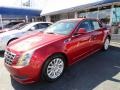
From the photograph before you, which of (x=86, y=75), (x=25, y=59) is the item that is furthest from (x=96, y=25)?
(x=25, y=59)

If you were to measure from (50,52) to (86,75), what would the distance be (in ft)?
4.38

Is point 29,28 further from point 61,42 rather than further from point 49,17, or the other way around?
point 49,17

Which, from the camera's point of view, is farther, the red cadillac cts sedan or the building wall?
the building wall

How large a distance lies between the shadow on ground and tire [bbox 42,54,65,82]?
0.15 metres

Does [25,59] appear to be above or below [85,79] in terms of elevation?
above

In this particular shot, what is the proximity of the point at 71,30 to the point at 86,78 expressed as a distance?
4.81 ft

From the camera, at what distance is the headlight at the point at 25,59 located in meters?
3.61

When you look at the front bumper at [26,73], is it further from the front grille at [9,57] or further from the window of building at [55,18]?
the window of building at [55,18]

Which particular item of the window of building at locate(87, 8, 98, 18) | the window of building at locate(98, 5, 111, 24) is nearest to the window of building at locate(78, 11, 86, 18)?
the window of building at locate(87, 8, 98, 18)

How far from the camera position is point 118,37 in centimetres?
Result: 1026

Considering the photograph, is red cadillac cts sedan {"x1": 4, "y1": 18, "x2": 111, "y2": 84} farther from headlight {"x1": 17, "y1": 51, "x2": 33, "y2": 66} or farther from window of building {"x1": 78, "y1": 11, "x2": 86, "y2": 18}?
window of building {"x1": 78, "y1": 11, "x2": 86, "y2": 18}

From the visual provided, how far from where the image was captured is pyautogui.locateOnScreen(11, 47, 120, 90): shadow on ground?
12.7 ft

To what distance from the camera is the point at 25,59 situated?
11.9ft

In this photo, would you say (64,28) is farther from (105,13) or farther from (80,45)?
(105,13)
